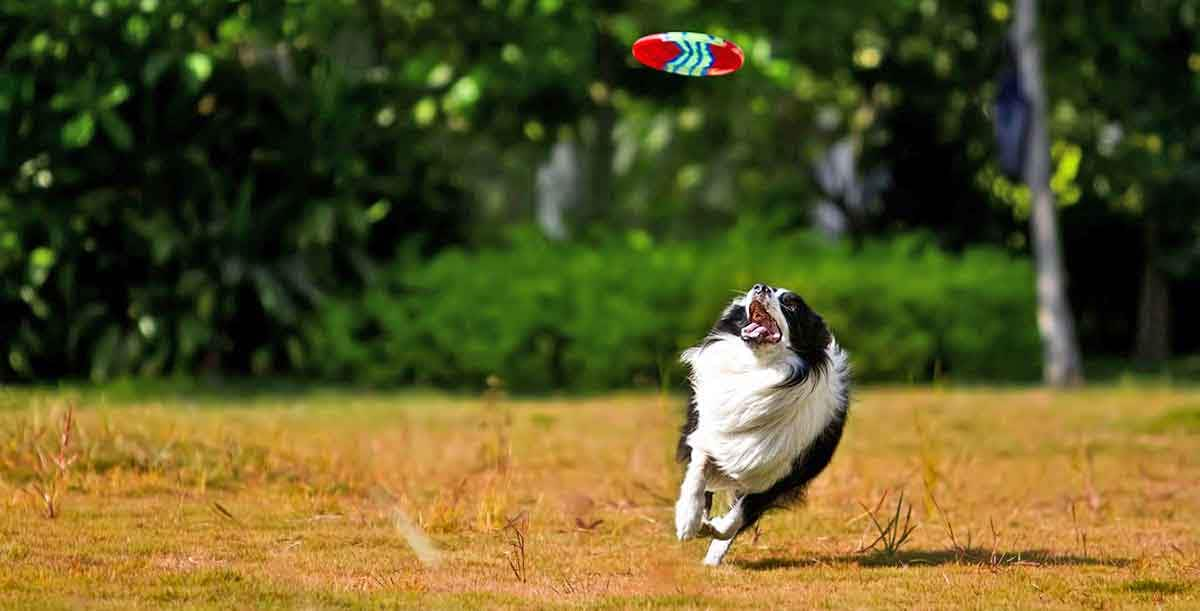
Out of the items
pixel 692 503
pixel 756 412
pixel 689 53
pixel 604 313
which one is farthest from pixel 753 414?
pixel 604 313

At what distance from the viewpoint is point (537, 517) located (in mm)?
9383

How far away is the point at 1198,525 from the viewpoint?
9859mm

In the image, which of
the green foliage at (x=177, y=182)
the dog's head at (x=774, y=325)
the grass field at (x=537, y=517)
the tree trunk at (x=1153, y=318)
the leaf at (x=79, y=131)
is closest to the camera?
the grass field at (x=537, y=517)

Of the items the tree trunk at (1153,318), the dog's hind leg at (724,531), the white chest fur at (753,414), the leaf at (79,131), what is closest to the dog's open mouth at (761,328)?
the white chest fur at (753,414)

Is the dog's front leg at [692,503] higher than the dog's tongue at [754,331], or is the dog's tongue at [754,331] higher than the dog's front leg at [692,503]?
the dog's tongue at [754,331]

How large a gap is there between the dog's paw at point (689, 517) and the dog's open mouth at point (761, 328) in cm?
77

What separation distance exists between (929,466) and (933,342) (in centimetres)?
1020

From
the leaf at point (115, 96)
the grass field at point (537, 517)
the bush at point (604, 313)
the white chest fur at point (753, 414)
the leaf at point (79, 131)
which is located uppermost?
the leaf at point (115, 96)

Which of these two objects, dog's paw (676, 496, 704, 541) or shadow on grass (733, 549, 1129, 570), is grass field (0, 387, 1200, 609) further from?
dog's paw (676, 496, 704, 541)

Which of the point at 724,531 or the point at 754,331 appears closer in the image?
the point at 754,331

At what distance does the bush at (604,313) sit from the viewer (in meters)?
18.5

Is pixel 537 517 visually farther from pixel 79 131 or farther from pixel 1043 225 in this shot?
pixel 1043 225

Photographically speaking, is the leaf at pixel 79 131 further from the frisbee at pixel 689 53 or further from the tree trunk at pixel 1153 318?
the tree trunk at pixel 1153 318

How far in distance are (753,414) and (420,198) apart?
42.4 ft
